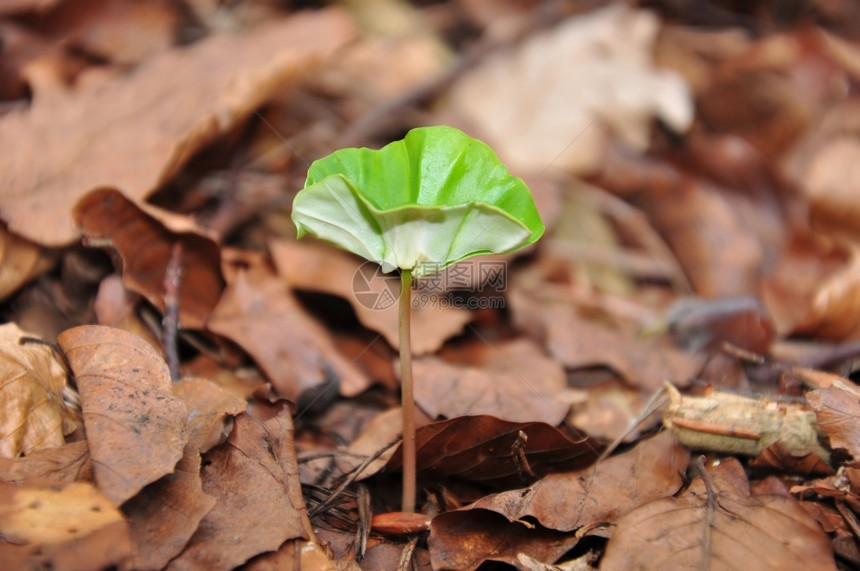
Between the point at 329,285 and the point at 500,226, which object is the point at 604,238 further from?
the point at 500,226

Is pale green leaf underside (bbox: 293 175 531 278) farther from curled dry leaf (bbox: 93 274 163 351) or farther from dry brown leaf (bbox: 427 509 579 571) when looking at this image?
Answer: curled dry leaf (bbox: 93 274 163 351)

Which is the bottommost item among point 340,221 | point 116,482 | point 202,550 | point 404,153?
point 202,550

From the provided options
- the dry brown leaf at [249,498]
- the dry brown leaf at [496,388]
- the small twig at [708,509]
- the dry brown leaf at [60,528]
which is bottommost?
the dry brown leaf at [496,388]

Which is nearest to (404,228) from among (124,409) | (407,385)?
(407,385)

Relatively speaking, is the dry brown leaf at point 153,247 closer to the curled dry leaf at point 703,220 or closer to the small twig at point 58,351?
the small twig at point 58,351

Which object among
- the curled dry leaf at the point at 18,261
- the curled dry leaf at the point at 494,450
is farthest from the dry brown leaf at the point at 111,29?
the curled dry leaf at the point at 494,450

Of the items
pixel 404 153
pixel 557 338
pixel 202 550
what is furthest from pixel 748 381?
pixel 202 550
